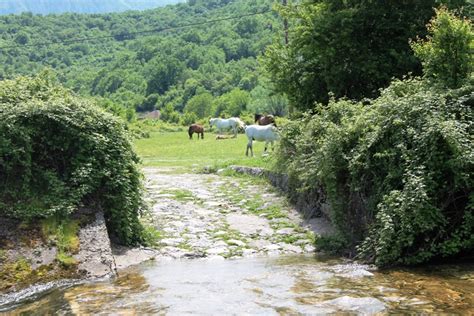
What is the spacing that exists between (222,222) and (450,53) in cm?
569

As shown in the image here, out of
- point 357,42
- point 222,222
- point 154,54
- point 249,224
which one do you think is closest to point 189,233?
point 222,222

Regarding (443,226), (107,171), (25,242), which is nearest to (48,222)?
(25,242)

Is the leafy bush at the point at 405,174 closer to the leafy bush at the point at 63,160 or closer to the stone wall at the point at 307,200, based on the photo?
the stone wall at the point at 307,200

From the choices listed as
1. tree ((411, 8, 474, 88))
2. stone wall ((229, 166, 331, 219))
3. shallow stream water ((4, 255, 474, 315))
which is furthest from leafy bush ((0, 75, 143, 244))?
tree ((411, 8, 474, 88))

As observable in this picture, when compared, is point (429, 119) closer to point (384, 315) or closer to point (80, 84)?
point (384, 315)

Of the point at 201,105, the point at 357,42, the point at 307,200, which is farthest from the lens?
the point at 201,105

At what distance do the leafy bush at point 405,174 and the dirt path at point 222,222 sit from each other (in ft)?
4.94

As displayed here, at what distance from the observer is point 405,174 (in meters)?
8.35

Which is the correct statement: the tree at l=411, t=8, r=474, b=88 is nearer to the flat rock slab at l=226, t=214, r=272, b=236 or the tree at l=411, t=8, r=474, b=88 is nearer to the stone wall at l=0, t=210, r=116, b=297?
the flat rock slab at l=226, t=214, r=272, b=236

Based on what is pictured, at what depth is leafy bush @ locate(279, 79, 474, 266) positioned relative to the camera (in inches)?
316

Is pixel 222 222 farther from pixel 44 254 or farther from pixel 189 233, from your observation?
pixel 44 254

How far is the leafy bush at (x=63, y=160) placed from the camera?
8984 millimetres

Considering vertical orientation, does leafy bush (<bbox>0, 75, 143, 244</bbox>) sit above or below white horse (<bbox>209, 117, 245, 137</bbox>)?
below

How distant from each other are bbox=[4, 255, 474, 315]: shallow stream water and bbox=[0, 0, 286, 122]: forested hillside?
13099 centimetres
